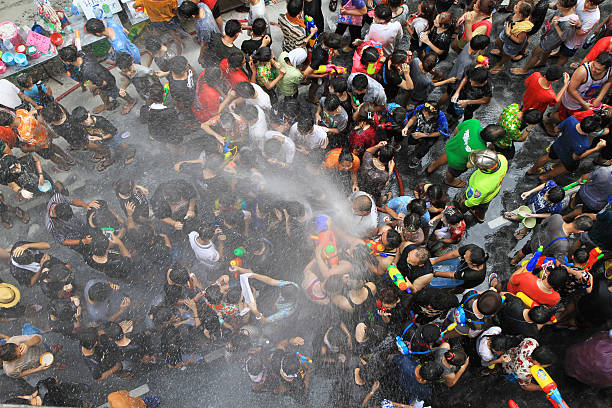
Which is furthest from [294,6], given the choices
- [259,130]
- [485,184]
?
[485,184]

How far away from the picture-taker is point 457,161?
595 cm

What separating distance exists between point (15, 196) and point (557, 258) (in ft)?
27.7

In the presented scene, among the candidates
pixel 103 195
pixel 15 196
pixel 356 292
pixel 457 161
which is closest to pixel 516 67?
pixel 457 161

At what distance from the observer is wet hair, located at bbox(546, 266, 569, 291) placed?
439 centimetres

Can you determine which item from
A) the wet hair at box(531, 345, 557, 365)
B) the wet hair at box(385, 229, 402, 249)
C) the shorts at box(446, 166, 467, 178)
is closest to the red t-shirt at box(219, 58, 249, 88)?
the wet hair at box(385, 229, 402, 249)

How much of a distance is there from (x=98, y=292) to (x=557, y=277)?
533cm

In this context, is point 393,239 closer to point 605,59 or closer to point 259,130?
point 259,130

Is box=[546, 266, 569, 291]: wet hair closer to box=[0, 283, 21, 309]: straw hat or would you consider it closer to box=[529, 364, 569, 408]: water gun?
box=[529, 364, 569, 408]: water gun

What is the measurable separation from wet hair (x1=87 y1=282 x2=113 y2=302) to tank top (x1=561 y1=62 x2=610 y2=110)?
755 cm

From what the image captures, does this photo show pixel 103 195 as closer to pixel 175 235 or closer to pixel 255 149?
pixel 175 235

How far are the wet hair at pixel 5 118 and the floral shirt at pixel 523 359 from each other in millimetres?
7451

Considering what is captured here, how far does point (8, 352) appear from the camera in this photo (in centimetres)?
428

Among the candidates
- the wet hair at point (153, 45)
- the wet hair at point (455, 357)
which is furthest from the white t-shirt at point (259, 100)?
the wet hair at point (455, 357)

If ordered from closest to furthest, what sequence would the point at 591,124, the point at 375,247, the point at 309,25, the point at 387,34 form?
the point at 375,247, the point at 591,124, the point at 387,34, the point at 309,25
